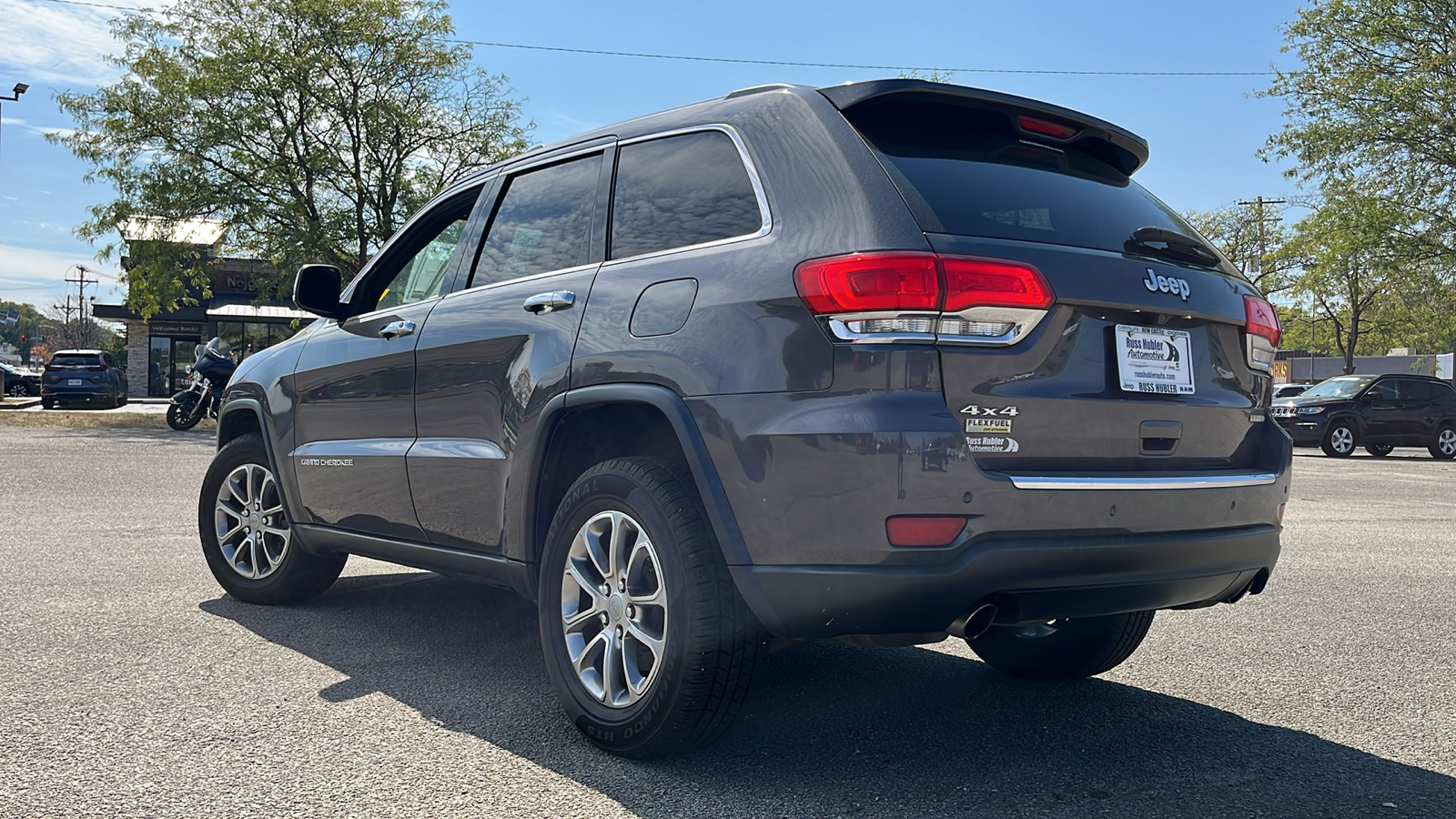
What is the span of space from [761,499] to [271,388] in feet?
10.2

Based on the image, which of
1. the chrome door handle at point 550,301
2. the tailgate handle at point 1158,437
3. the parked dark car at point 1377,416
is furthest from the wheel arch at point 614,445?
the parked dark car at point 1377,416

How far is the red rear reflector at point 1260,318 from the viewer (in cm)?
347

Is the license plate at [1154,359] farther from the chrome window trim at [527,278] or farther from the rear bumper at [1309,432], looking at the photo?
the rear bumper at [1309,432]

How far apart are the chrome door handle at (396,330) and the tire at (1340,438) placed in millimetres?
21129

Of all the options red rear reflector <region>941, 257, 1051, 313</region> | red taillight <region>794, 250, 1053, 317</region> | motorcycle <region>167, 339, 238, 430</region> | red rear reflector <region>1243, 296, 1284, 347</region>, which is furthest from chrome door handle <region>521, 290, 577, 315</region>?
motorcycle <region>167, 339, 238, 430</region>

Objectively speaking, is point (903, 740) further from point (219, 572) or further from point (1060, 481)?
point (219, 572)

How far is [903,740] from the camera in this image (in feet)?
11.3

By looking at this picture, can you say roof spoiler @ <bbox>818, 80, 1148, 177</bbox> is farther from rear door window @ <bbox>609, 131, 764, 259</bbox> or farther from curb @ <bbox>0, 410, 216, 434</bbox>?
curb @ <bbox>0, 410, 216, 434</bbox>

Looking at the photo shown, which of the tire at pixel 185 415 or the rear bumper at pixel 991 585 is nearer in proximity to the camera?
the rear bumper at pixel 991 585

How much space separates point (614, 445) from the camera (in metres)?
3.48

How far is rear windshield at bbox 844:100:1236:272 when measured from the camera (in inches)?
118

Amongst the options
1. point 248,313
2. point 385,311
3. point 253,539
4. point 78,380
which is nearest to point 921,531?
point 385,311

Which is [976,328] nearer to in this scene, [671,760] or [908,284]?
[908,284]

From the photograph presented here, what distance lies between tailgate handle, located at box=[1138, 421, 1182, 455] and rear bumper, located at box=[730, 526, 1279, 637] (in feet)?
0.74
